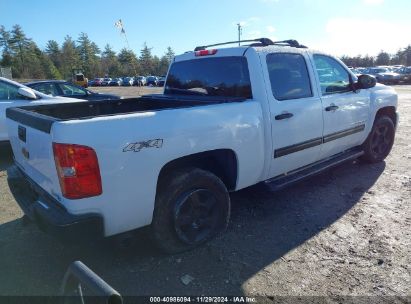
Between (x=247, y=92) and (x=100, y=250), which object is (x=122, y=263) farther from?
(x=247, y=92)

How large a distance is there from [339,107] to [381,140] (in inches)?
75.2

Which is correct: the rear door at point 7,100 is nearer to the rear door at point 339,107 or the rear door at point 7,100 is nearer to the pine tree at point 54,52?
the rear door at point 339,107

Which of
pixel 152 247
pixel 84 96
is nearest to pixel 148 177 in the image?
pixel 152 247

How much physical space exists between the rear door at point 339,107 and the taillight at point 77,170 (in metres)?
2.95

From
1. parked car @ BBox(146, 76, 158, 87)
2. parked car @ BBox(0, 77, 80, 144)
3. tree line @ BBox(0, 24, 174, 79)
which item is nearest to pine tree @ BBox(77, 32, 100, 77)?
tree line @ BBox(0, 24, 174, 79)

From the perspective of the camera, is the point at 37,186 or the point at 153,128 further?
the point at 37,186

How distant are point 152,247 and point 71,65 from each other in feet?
293

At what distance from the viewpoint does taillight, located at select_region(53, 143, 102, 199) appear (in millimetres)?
2330

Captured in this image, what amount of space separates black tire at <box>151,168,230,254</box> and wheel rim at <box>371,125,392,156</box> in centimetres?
349

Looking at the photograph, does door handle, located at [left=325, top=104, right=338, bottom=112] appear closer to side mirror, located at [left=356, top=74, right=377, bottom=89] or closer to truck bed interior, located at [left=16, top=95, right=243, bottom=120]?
side mirror, located at [left=356, top=74, right=377, bottom=89]

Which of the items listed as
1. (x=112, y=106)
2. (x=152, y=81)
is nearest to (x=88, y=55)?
(x=152, y=81)

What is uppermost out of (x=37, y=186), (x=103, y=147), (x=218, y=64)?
(x=218, y=64)

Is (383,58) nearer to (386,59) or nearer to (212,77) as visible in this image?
(386,59)

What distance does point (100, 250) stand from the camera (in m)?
3.30
